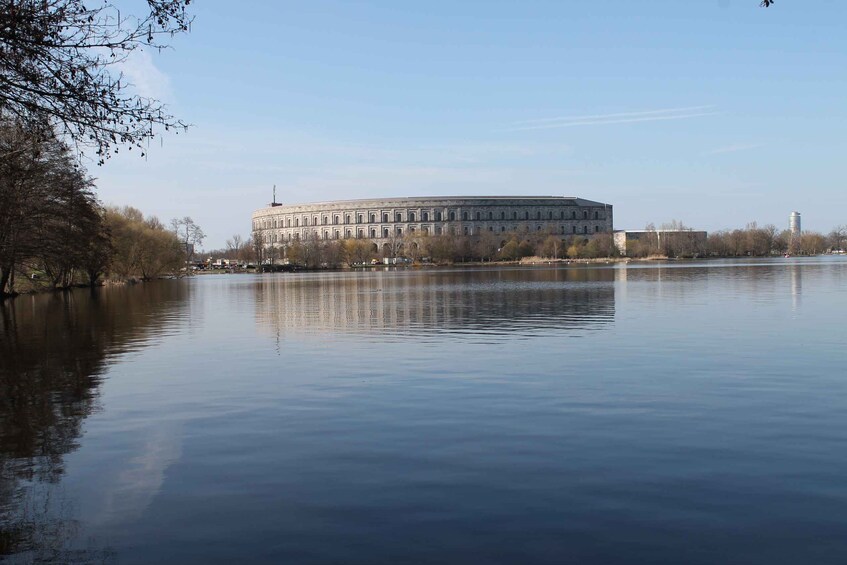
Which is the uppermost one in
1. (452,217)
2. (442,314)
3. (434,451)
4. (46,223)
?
(452,217)

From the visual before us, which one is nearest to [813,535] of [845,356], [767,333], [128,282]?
[845,356]

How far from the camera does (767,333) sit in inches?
867

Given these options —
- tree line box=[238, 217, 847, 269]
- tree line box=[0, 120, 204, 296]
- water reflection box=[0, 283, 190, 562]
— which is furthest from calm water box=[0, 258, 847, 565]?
tree line box=[238, 217, 847, 269]

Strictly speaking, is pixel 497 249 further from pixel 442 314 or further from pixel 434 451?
pixel 434 451

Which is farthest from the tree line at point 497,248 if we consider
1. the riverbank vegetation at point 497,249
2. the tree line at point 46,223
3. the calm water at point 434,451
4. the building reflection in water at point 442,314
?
the calm water at point 434,451

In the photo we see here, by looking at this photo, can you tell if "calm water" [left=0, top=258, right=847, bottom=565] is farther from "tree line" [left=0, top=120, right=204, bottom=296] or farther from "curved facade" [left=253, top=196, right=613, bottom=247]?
"curved facade" [left=253, top=196, right=613, bottom=247]

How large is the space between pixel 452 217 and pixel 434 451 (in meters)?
174

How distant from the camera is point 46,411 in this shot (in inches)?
509

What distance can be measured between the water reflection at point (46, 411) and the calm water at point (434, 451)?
0.05m

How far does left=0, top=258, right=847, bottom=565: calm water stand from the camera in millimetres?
6824

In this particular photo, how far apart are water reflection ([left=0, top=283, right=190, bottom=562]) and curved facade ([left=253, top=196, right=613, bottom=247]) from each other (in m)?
151

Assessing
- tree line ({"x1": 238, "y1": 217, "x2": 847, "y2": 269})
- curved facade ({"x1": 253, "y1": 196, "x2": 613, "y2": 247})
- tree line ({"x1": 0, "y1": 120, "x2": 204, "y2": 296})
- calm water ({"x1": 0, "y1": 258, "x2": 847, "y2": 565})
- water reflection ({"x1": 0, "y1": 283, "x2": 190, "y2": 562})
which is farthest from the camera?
curved facade ({"x1": 253, "y1": 196, "x2": 613, "y2": 247})

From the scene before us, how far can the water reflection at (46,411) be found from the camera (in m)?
7.12

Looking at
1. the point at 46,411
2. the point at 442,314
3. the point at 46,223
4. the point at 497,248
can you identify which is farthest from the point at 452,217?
the point at 46,411
